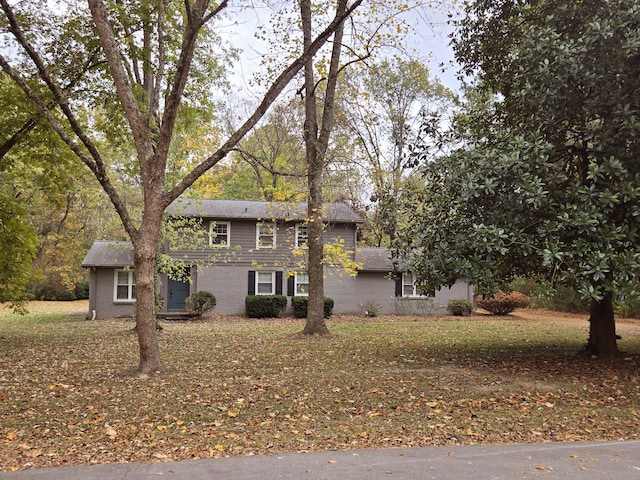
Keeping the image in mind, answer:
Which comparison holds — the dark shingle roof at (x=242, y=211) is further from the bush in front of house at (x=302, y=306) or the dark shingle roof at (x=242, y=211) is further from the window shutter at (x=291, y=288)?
the bush in front of house at (x=302, y=306)

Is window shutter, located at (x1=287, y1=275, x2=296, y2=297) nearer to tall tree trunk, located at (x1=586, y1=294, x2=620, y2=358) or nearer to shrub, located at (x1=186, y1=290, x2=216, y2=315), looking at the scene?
shrub, located at (x1=186, y1=290, x2=216, y2=315)

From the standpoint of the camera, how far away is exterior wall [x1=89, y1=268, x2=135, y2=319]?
2331 centimetres

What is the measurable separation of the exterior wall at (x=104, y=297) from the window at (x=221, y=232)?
4625 mm

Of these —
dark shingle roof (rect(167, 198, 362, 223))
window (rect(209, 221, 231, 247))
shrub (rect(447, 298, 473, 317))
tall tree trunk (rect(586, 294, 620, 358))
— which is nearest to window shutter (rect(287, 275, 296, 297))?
dark shingle roof (rect(167, 198, 362, 223))

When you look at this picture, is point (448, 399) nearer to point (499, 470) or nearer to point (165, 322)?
point (499, 470)

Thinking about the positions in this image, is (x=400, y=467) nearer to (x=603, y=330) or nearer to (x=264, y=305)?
(x=603, y=330)

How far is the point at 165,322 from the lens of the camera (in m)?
21.2

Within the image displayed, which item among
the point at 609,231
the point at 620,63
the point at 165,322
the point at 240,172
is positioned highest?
the point at 240,172

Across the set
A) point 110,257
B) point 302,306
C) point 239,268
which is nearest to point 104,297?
point 110,257

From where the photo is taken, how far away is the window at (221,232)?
23.8 metres

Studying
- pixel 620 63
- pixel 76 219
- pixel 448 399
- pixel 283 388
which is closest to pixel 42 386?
pixel 283 388

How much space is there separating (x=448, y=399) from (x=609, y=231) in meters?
3.34

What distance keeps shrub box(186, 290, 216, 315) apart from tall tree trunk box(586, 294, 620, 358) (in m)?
15.9

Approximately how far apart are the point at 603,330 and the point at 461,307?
14.5 m
